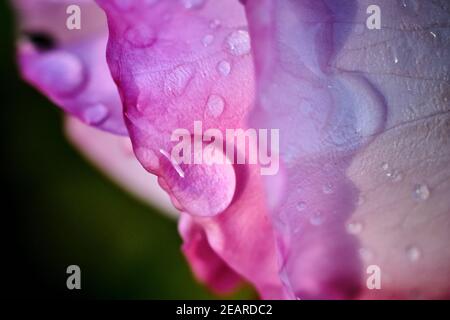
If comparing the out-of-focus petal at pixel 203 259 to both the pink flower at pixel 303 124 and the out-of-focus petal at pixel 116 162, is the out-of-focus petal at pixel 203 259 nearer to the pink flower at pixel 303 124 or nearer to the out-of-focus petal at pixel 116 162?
the pink flower at pixel 303 124

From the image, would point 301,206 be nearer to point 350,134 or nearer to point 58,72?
point 350,134

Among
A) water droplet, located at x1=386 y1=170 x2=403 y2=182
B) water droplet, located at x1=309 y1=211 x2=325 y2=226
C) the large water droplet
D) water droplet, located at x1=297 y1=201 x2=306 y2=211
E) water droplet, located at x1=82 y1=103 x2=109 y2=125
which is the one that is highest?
water droplet, located at x1=82 y1=103 x2=109 y2=125

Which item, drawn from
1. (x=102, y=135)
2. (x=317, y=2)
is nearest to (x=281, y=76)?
(x=317, y=2)

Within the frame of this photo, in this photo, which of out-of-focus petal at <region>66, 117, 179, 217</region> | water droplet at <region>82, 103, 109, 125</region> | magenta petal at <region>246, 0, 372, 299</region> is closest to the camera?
magenta petal at <region>246, 0, 372, 299</region>

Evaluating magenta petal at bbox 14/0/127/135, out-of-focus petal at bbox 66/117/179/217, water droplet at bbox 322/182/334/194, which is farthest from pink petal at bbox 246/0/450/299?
out-of-focus petal at bbox 66/117/179/217

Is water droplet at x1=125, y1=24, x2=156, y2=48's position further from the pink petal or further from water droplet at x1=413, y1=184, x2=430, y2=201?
water droplet at x1=413, y1=184, x2=430, y2=201

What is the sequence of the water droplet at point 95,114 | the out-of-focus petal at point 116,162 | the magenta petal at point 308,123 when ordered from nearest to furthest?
1. the magenta petal at point 308,123
2. the water droplet at point 95,114
3. the out-of-focus petal at point 116,162

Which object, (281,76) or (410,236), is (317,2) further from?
(410,236)

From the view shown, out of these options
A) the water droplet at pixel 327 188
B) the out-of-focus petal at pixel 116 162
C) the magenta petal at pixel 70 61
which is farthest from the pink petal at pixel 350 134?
the out-of-focus petal at pixel 116 162
